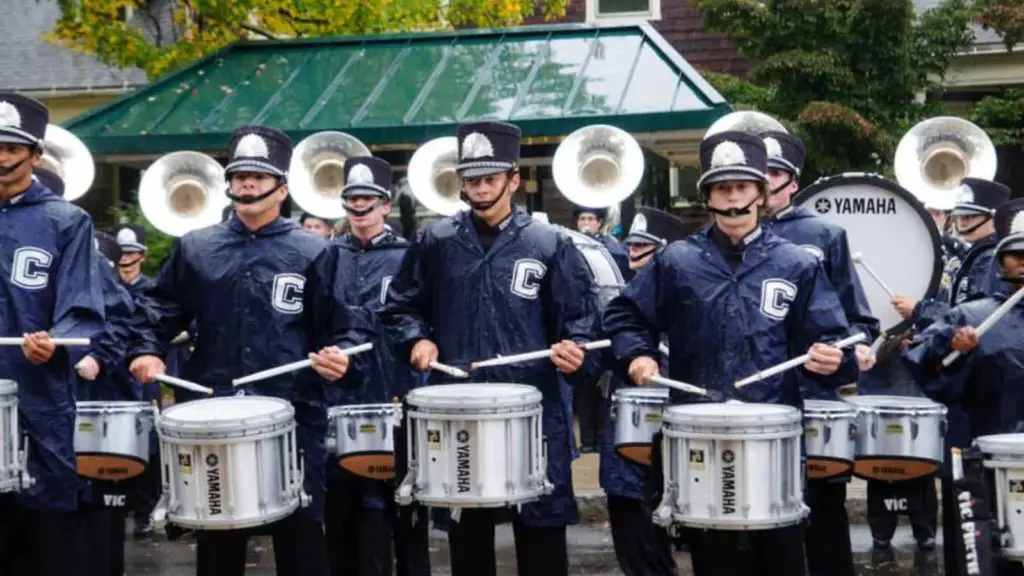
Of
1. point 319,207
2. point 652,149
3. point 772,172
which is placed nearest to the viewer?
point 772,172

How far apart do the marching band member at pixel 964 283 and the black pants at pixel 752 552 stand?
0.96 m

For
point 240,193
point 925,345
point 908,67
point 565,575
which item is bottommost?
point 565,575

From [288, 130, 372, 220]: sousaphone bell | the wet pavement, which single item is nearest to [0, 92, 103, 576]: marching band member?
the wet pavement

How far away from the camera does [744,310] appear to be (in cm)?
601

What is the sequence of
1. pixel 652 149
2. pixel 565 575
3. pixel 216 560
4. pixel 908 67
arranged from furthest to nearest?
pixel 908 67 < pixel 652 149 < pixel 565 575 < pixel 216 560

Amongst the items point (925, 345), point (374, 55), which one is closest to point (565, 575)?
point (925, 345)

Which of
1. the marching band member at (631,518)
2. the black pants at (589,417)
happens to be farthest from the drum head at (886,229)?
the black pants at (589,417)

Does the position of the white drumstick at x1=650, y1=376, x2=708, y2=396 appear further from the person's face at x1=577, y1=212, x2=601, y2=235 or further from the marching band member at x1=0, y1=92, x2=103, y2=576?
the person's face at x1=577, y1=212, x2=601, y2=235

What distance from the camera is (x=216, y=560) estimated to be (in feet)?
20.4

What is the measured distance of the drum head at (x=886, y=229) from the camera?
28.6ft

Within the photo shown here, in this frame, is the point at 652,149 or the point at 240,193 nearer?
the point at 240,193

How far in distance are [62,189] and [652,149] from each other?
6800 mm

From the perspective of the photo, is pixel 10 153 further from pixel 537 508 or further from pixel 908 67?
pixel 908 67

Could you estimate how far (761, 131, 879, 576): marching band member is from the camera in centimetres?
710
